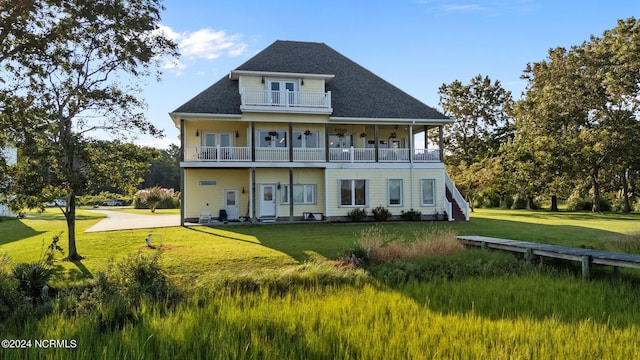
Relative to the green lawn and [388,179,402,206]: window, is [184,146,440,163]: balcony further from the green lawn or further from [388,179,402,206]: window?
the green lawn

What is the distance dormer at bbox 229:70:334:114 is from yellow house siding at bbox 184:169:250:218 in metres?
4.18

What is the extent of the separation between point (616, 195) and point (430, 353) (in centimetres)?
4737

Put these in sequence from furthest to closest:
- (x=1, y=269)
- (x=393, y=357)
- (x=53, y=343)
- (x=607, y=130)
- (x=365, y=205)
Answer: (x=607, y=130) < (x=365, y=205) < (x=1, y=269) < (x=53, y=343) < (x=393, y=357)

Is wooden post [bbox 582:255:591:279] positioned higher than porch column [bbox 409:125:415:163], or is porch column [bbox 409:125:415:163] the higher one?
porch column [bbox 409:125:415:163]

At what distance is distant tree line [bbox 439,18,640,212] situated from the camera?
32469 millimetres

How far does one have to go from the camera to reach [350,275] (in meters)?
8.83

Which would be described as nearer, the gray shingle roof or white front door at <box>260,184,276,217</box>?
the gray shingle roof

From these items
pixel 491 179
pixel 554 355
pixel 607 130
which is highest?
pixel 607 130

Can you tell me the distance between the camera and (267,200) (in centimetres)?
2405

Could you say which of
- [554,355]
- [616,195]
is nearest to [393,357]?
[554,355]

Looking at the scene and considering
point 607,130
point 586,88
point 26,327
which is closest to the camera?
point 26,327

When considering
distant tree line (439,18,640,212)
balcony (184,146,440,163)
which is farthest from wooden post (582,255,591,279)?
distant tree line (439,18,640,212)

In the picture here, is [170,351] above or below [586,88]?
below

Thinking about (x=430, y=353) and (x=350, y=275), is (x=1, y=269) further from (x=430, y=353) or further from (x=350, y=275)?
(x=430, y=353)
